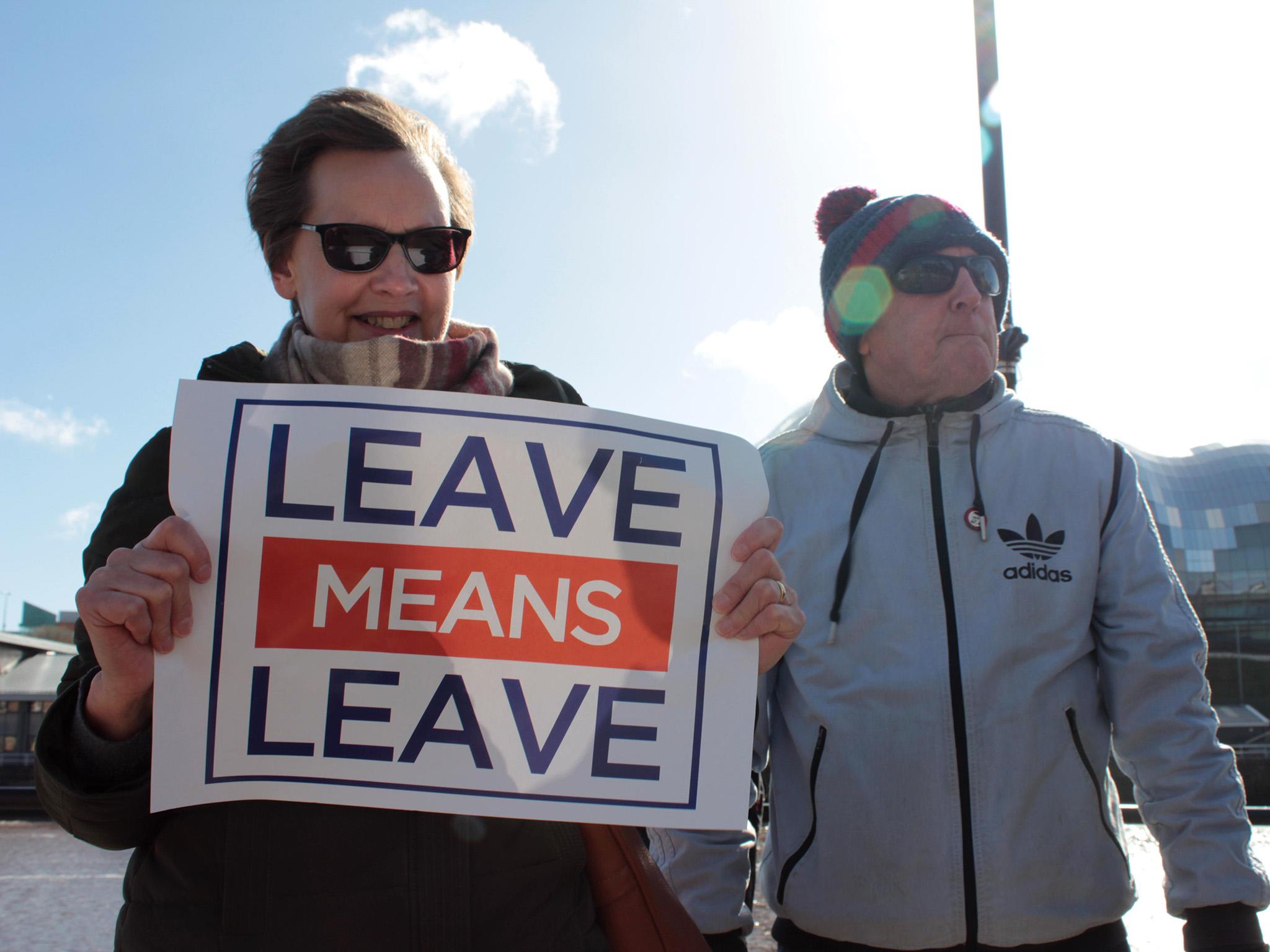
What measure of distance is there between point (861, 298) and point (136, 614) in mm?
1899

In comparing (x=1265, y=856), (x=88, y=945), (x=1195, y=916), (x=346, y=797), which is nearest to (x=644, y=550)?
(x=346, y=797)

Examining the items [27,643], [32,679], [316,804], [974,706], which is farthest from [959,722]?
[27,643]

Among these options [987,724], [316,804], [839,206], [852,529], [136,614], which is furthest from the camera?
[839,206]

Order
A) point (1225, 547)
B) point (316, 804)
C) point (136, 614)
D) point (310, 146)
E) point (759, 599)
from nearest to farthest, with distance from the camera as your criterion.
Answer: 1. point (136, 614)
2. point (316, 804)
3. point (759, 599)
4. point (310, 146)
5. point (1225, 547)

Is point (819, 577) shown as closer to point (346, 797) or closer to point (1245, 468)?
point (346, 797)

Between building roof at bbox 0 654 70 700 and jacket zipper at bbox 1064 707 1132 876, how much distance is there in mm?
14465

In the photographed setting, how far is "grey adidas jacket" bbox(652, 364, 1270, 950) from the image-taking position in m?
1.96

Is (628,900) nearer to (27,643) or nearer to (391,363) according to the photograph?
(391,363)

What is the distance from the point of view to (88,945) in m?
4.22

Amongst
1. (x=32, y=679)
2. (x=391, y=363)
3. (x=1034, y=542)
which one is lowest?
(x=32, y=679)

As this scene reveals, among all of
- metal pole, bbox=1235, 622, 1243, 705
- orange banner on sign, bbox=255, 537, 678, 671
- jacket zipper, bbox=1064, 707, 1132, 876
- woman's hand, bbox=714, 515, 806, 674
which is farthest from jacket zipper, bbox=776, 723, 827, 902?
metal pole, bbox=1235, 622, 1243, 705

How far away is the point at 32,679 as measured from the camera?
14.7 metres

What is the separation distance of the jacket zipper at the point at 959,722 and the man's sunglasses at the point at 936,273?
1.56ft

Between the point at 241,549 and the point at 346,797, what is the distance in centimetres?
39
